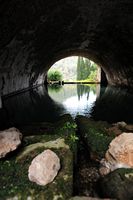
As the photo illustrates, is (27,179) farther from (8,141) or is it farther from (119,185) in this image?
(119,185)

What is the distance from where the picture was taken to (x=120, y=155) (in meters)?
4.29

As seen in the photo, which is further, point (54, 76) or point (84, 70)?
point (84, 70)

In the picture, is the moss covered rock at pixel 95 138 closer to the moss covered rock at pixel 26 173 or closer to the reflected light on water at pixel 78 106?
the moss covered rock at pixel 26 173

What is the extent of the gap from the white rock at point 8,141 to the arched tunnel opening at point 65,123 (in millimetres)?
17

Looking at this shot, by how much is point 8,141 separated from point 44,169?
113 centimetres

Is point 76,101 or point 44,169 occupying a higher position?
point 44,169

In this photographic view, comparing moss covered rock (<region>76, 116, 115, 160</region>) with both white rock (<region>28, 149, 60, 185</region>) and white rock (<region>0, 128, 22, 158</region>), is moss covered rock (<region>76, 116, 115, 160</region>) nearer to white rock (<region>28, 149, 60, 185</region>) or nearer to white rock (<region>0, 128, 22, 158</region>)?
white rock (<region>28, 149, 60, 185</region>)

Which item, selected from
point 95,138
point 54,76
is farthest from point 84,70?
point 95,138

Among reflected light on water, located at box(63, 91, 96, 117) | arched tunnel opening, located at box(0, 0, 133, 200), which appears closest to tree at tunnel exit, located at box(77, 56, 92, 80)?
arched tunnel opening, located at box(0, 0, 133, 200)

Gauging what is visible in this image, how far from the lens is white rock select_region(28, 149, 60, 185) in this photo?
369cm

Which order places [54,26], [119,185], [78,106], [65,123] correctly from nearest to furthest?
[119,185] < [65,123] < [54,26] < [78,106]

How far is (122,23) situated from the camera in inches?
438

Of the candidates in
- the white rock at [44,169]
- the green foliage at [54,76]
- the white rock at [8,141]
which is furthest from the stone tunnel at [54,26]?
the green foliage at [54,76]

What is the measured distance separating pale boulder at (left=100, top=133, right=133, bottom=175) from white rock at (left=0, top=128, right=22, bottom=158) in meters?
1.66
